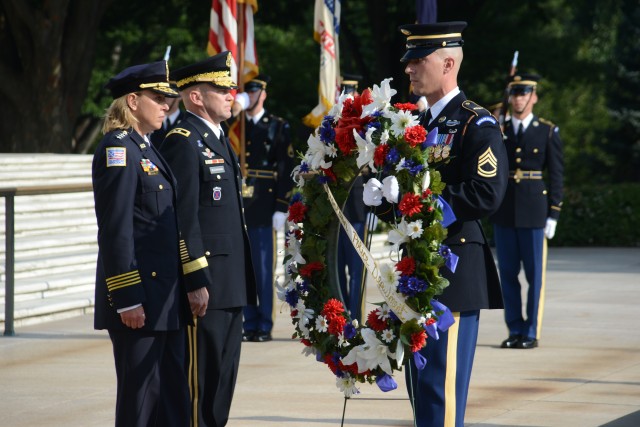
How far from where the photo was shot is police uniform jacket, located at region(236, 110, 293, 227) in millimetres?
10672

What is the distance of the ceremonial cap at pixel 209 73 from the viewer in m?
6.00

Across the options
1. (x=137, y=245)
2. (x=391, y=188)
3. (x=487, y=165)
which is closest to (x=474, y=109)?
(x=487, y=165)

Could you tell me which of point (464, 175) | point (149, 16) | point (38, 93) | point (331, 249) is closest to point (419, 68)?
point (464, 175)

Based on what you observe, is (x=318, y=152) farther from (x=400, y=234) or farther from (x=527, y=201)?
(x=527, y=201)

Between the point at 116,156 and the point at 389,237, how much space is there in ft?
4.16

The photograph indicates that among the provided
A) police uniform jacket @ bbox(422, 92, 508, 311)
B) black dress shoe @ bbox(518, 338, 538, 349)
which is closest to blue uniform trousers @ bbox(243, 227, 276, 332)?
black dress shoe @ bbox(518, 338, 538, 349)

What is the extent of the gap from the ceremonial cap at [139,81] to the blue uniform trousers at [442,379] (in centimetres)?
161

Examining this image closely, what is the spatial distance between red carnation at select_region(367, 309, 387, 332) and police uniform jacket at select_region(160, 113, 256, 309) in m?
1.07

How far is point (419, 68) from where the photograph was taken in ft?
16.9

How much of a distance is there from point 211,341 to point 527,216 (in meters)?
4.94

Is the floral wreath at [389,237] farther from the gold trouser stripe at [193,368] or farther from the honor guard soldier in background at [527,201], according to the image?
the honor guard soldier in background at [527,201]

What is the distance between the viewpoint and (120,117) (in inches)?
214

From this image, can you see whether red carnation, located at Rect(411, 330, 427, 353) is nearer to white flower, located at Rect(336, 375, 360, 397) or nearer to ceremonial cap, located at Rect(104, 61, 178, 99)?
white flower, located at Rect(336, 375, 360, 397)

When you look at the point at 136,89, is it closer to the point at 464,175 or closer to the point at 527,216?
the point at 464,175
